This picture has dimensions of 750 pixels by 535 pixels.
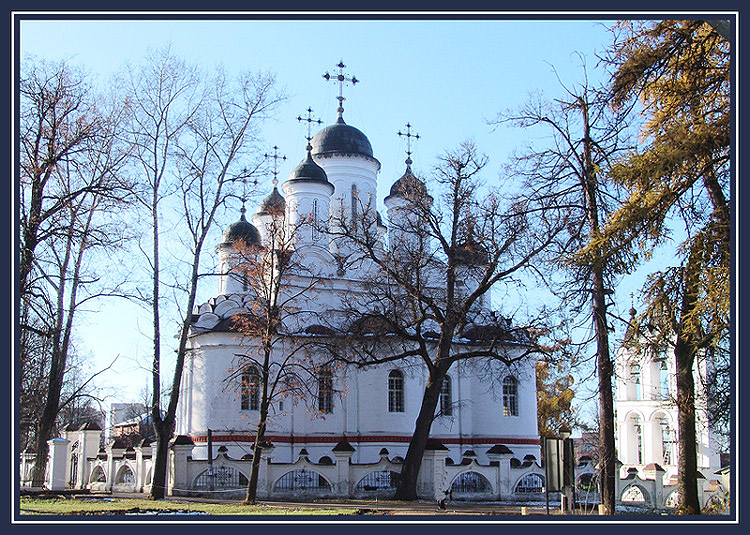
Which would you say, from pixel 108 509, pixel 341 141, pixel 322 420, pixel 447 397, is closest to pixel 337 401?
pixel 322 420

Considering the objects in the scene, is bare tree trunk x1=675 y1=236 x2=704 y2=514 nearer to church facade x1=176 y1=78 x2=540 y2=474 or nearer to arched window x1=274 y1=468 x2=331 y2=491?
arched window x1=274 y1=468 x2=331 y2=491

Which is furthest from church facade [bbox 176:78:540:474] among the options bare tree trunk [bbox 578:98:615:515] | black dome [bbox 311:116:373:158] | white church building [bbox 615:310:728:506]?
bare tree trunk [bbox 578:98:615:515]

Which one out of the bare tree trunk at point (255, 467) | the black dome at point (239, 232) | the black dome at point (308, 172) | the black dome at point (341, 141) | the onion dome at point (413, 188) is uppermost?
the black dome at point (341, 141)

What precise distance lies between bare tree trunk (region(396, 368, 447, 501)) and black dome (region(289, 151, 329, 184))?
51.6 ft

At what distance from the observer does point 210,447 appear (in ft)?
87.4

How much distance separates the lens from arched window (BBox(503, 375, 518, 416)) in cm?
3331

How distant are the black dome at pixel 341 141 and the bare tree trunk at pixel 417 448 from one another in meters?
17.9

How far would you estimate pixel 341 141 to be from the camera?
128ft

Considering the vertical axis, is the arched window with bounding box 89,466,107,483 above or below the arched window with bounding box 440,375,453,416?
below

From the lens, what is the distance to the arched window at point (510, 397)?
33312mm

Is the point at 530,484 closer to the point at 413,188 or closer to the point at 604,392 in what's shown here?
the point at 413,188

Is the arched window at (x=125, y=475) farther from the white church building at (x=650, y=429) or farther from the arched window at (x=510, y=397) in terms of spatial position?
the white church building at (x=650, y=429)

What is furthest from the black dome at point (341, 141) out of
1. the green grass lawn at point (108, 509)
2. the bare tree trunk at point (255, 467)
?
the green grass lawn at point (108, 509)
